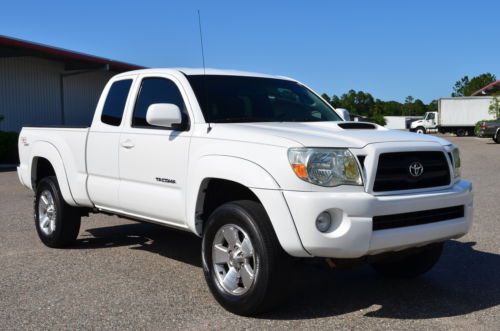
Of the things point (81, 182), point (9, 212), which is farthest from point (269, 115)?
point (9, 212)

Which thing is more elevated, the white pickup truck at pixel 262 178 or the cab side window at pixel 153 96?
the cab side window at pixel 153 96

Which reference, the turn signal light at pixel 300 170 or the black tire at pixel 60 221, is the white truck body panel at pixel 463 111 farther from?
the turn signal light at pixel 300 170

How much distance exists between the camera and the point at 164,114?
5035mm

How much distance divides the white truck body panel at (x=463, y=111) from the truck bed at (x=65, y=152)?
4433 cm

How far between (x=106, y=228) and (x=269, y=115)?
378cm

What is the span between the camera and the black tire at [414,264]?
551 centimetres

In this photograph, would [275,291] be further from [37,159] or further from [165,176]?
[37,159]

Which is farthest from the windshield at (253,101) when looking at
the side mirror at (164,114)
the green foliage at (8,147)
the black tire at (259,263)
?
the green foliage at (8,147)

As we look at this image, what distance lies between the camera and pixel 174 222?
5.29 m

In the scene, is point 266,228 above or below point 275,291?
above

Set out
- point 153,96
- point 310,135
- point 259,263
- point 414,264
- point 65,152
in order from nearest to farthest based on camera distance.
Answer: point 259,263, point 310,135, point 414,264, point 153,96, point 65,152

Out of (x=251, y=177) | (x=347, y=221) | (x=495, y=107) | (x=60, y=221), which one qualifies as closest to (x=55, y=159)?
(x=60, y=221)

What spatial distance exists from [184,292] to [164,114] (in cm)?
149

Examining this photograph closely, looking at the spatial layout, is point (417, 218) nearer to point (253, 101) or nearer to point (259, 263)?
point (259, 263)
